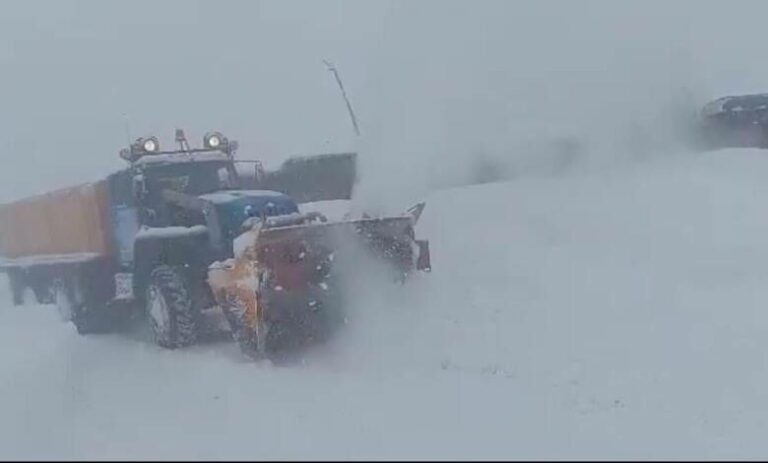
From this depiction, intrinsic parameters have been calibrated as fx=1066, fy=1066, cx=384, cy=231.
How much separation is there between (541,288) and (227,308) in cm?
432

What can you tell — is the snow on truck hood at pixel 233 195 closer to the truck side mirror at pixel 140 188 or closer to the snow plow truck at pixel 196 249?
the snow plow truck at pixel 196 249

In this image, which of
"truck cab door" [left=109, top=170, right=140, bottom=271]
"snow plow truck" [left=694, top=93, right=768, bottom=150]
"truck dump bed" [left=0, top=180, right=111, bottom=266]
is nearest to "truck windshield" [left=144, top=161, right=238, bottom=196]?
"truck cab door" [left=109, top=170, right=140, bottom=271]

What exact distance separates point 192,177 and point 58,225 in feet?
9.56

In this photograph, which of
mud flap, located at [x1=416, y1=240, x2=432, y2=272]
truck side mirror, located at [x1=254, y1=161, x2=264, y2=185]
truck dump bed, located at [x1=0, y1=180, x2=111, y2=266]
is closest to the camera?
mud flap, located at [x1=416, y1=240, x2=432, y2=272]

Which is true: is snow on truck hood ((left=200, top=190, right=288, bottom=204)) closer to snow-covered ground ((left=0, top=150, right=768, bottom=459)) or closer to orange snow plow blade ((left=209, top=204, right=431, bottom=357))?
orange snow plow blade ((left=209, top=204, right=431, bottom=357))

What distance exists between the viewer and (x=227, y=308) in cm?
1134

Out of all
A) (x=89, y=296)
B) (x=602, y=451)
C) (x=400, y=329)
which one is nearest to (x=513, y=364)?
(x=400, y=329)

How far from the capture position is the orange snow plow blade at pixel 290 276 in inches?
423

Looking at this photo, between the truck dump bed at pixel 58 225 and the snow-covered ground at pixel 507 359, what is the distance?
1.12 m

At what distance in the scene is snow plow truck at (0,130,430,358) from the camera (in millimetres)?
10891

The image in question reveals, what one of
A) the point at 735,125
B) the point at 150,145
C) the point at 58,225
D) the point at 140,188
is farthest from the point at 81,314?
the point at 735,125

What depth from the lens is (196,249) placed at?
12.5 metres

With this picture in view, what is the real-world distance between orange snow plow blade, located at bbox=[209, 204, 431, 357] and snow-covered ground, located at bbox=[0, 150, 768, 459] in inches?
13.1

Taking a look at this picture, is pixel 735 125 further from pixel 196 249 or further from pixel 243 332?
pixel 243 332
